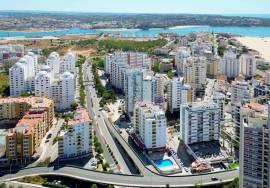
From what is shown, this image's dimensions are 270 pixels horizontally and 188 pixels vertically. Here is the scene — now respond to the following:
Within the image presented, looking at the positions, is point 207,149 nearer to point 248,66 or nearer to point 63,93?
point 63,93

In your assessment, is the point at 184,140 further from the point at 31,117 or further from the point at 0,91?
the point at 0,91

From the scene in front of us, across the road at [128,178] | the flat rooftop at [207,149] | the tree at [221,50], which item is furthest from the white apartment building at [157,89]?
the tree at [221,50]

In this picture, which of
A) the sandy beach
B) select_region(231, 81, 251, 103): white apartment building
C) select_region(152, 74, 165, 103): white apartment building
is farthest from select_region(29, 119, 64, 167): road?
the sandy beach

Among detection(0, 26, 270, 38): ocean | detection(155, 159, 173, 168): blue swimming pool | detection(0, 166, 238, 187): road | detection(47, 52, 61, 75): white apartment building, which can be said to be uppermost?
detection(0, 26, 270, 38): ocean

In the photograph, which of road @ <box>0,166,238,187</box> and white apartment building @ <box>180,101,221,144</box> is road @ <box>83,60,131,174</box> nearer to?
road @ <box>0,166,238,187</box>

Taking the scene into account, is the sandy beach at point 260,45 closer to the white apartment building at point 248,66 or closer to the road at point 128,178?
the white apartment building at point 248,66

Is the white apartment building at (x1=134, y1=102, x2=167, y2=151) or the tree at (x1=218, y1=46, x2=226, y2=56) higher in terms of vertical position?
the tree at (x1=218, y1=46, x2=226, y2=56)
